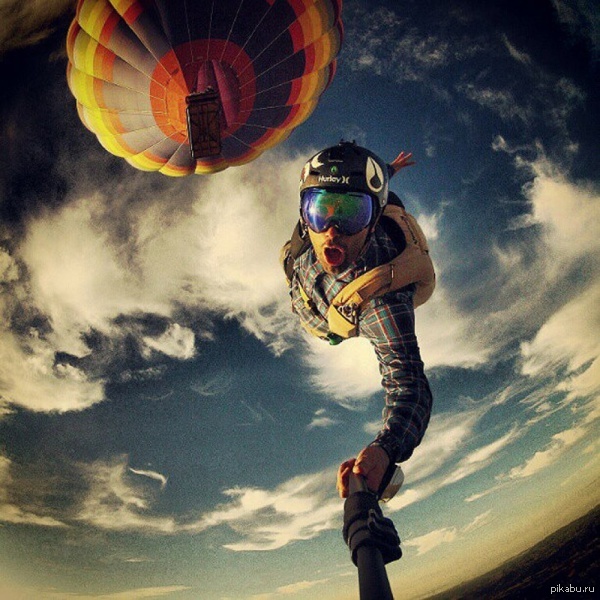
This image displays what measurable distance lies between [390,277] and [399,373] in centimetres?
87

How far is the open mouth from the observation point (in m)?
3.87

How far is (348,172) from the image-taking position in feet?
12.9

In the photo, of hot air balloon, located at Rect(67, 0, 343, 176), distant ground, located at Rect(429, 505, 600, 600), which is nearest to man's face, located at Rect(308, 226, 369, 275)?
hot air balloon, located at Rect(67, 0, 343, 176)

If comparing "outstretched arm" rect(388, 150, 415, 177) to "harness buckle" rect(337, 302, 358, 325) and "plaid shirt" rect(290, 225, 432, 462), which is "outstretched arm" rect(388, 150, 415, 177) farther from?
"harness buckle" rect(337, 302, 358, 325)

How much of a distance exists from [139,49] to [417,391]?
355 inches

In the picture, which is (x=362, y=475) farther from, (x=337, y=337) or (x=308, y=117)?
(x=308, y=117)

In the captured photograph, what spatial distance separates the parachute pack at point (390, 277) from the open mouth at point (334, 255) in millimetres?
315

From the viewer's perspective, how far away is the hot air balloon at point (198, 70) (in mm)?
8000

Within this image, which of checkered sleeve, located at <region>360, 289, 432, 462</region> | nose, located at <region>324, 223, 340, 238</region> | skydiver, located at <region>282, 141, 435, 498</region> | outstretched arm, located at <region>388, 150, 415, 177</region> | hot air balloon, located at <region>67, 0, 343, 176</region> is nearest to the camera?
checkered sleeve, located at <region>360, 289, 432, 462</region>

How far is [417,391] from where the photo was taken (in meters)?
3.26

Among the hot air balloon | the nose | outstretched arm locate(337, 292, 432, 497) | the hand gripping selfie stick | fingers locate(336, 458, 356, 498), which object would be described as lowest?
the hand gripping selfie stick

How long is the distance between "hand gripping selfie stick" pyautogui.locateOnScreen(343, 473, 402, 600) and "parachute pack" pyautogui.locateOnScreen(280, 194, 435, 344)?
1.65 meters

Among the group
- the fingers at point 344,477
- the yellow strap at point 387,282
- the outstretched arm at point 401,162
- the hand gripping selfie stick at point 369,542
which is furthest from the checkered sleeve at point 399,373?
the outstretched arm at point 401,162

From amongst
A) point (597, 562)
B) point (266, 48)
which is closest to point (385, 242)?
point (266, 48)
